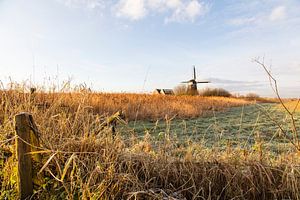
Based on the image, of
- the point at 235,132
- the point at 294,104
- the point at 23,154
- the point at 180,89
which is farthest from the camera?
the point at 180,89

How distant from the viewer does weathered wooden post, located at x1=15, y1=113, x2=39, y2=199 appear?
9.20 feet

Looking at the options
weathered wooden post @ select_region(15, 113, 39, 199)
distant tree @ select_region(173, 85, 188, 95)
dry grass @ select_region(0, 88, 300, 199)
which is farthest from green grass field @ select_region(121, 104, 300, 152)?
distant tree @ select_region(173, 85, 188, 95)

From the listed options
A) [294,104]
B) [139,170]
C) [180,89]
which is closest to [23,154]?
[139,170]

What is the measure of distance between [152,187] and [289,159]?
6.33ft

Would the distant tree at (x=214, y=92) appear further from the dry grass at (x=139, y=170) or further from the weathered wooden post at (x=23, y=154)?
the weathered wooden post at (x=23, y=154)

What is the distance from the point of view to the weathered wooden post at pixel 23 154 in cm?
280

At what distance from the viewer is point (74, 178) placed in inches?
119

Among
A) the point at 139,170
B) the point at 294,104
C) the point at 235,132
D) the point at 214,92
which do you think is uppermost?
the point at 214,92

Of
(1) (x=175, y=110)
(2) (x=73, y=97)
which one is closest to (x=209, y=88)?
(1) (x=175, y=110)

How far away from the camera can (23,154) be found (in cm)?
281

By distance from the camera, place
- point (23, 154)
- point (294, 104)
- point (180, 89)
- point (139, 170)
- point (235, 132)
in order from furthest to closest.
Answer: point (180, 89), point (294, 104), point (235, 132), point (139, 170), point (23, 154)

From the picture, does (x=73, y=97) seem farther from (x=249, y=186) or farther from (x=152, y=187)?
(x=249, y=186)

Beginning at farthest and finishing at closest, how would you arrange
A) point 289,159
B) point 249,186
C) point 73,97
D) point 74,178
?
1. point 73,97
2. point 289,159
3. point 249,186
4. point 74,178

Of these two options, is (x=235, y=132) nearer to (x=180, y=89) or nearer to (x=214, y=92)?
(x=180, y=89)
